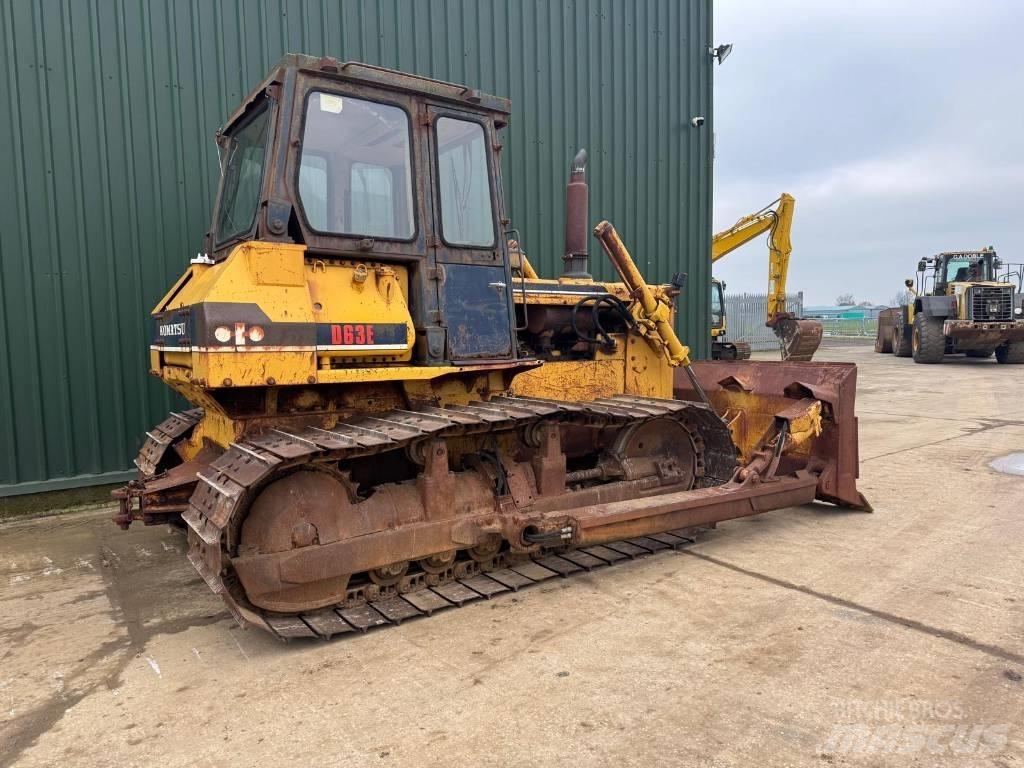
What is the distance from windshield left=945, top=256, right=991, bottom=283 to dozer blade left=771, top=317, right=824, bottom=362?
8.21 metres

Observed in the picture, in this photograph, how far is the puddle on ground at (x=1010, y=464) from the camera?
710cm

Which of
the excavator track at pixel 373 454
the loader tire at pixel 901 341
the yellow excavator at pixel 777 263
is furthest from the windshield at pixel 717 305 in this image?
the excavator track at pixel 373 454

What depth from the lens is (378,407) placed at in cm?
431

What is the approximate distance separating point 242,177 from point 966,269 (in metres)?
24.1

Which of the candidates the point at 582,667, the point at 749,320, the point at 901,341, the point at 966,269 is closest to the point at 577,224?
the point at 582,667

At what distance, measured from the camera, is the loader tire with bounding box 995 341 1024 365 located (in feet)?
68.6

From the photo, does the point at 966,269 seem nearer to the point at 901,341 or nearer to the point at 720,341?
the point at 901,341

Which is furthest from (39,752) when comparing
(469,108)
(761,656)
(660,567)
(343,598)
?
(469,108)

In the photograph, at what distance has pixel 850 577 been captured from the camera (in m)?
4.33

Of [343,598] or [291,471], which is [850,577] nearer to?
[343,598]

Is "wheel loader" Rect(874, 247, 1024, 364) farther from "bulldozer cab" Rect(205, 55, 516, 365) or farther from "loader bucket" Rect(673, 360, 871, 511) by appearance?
"bulldozer cab" Rect(205, 55, 516, 365)

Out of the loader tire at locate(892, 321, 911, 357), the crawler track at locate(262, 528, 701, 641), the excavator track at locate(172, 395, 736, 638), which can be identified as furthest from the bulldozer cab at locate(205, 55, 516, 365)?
the loader tire at locate(892, 321, 911, 357)

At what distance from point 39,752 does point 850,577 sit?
426 centimetres

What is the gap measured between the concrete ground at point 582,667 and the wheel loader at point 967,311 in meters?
18.6
